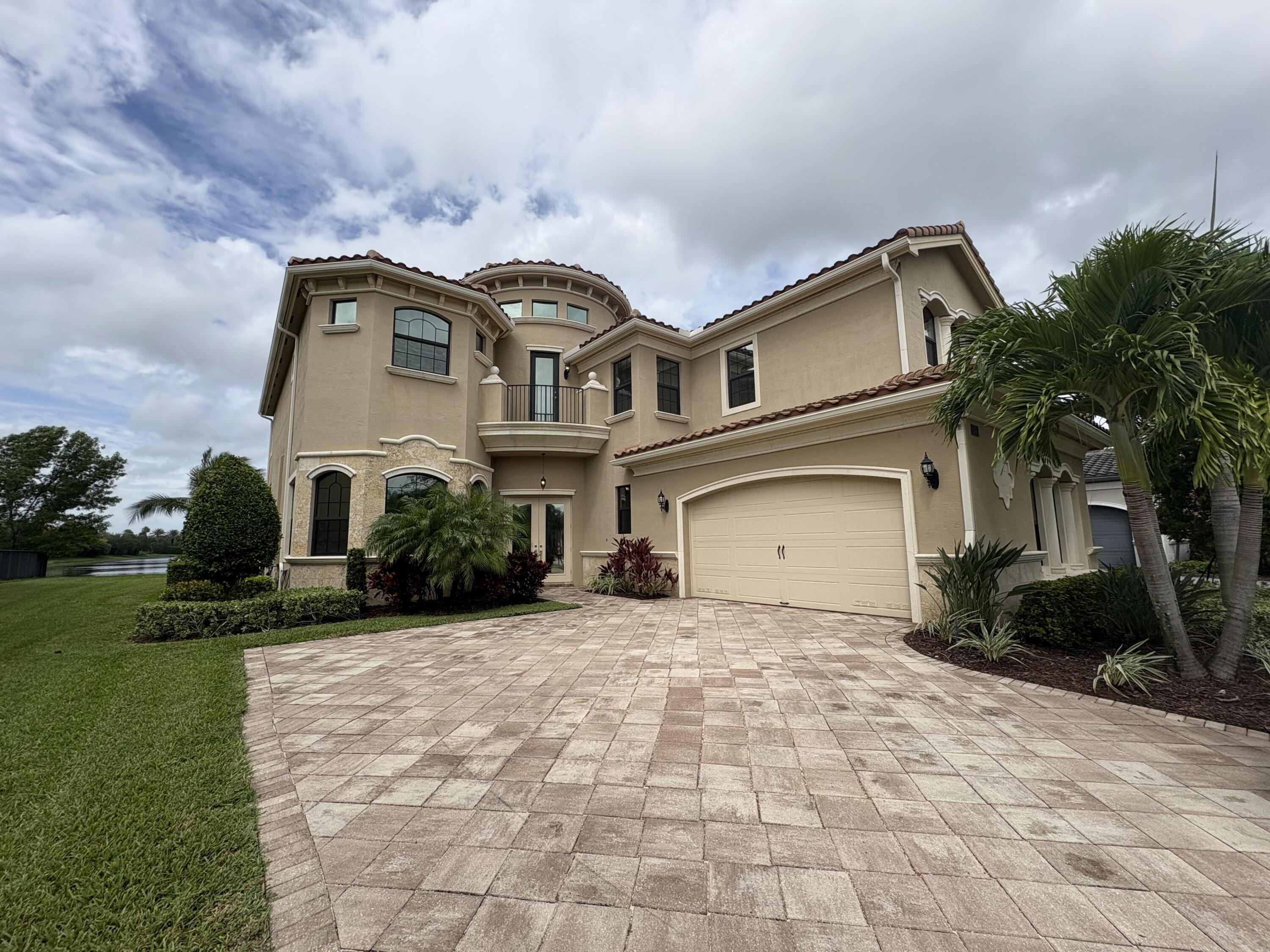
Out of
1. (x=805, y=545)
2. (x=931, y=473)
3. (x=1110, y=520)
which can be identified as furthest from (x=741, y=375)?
(x=1110, y=520)

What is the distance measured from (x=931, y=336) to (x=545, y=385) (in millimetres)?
8823

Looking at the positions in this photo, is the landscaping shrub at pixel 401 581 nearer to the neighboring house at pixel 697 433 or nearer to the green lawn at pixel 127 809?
the neighboring house at pixel 697 433

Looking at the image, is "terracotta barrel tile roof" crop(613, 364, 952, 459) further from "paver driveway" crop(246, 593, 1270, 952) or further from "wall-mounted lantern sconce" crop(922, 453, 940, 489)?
"paver driveway" crop(246, 593, 1270, 952)

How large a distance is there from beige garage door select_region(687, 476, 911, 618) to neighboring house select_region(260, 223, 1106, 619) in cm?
3

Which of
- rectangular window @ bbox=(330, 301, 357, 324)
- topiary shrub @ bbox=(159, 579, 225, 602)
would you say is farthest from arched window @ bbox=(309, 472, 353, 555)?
rectangular window @ bbox=(330, 301, 357, 324)

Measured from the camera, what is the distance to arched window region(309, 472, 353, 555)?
1027 centimetres

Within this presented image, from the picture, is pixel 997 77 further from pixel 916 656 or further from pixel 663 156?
pixel 916 656

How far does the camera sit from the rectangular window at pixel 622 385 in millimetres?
13078

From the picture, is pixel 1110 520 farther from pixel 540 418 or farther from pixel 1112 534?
pixel 540 418

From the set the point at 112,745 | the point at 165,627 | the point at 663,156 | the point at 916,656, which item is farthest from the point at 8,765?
the point at 663,156

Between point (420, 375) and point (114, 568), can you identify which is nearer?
point (420, 375)

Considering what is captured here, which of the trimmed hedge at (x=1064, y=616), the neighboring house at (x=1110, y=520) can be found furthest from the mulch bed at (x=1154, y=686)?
the neighboring house at (x=1110, y=520)

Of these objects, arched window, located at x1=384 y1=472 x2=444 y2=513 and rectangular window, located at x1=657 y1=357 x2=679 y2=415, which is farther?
rectangular window, located at x1=657 y1=357 x2=679 y2=415

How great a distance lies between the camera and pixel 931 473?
7.17m
